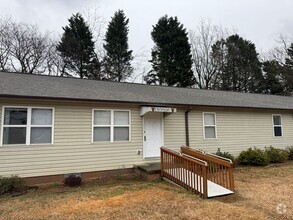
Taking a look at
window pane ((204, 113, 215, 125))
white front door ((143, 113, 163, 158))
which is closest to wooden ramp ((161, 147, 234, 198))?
white front door ((143, 113, 163, 158))

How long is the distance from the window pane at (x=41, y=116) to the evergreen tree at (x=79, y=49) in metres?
17.7

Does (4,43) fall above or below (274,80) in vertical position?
above

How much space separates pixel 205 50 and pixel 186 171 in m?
26.3

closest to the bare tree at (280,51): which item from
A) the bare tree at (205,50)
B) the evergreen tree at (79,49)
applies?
the bare tree at (205,50)

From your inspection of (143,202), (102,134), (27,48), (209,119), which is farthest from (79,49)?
(143,202)

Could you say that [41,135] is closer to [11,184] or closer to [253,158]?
[11,184]

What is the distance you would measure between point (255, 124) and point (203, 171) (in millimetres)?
7296

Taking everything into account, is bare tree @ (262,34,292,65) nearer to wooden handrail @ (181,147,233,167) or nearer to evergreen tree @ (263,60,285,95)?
evergreen tree @ (263,60,285,95)

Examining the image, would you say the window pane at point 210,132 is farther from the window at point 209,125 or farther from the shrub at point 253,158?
the shrub at point 253,158

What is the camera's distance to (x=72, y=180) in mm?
7160

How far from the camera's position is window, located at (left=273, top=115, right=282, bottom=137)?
12680 millimetres

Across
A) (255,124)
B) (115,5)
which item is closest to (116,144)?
(255,124)

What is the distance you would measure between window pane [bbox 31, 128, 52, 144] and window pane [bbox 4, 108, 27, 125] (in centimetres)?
44

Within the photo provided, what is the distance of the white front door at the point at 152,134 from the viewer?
9102mm
